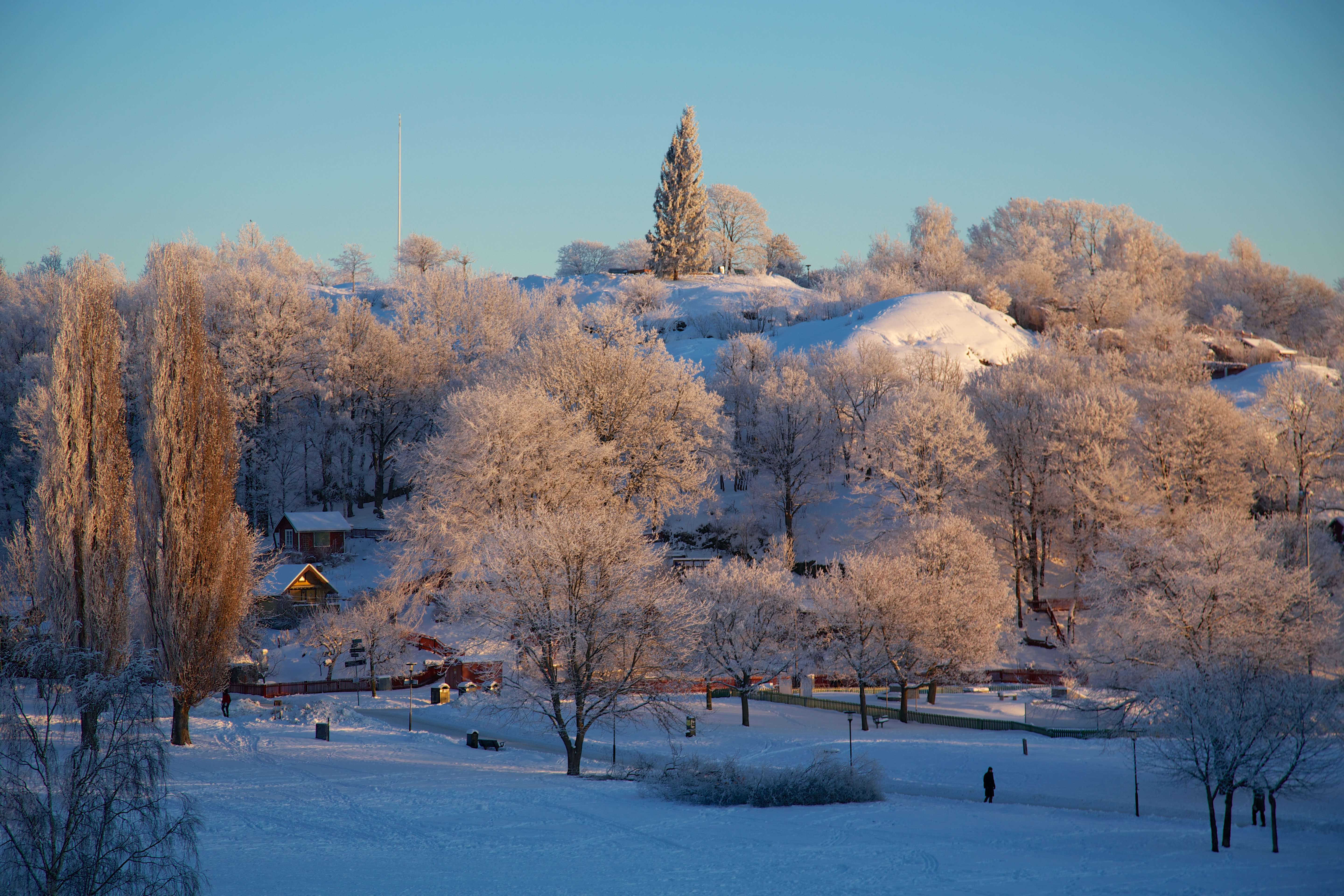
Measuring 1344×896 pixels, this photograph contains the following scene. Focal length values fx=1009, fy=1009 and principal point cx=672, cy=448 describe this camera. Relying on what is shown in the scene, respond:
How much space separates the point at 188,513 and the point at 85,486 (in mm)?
2499

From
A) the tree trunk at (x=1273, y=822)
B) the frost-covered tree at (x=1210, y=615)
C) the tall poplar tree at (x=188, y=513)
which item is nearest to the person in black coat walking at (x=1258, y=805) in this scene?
the tree trunk at (x=1273, y=822)

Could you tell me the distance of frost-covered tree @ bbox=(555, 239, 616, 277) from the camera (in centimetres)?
14600

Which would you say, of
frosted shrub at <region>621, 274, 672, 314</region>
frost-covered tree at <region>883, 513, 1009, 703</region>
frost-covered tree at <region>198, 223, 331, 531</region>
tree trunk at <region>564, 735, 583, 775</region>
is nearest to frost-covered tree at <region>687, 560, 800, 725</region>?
frost-covered tree at <region>883, 513, 1009, 703</region>

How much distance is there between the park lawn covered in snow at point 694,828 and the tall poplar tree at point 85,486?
4.11m

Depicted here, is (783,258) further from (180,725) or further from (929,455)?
(180,725)

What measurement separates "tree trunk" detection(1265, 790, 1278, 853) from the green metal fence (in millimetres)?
9729

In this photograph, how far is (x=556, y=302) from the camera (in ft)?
289

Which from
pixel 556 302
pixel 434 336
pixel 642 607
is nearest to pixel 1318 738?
pixel 642 607

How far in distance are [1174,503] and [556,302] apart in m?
53.2

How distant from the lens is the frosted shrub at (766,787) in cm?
2398

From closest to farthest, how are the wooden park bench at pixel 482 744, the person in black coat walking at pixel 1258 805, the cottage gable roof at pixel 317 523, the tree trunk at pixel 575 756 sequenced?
the person in black coat walking at pixel 1258 805 → the tree trunk at pixel 575 756 → the wooden park bench at pixel 482 744 → the cottage gable roof at pixel 317 523

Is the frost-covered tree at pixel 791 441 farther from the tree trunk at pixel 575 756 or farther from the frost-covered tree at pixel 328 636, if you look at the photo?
the tree trunk at pixel 575 756

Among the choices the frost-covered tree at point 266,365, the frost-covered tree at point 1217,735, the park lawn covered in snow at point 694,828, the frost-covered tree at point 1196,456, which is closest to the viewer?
the park lawn covered in snow at point 694,828

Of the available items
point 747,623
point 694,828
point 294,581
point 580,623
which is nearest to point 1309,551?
point 747,623
